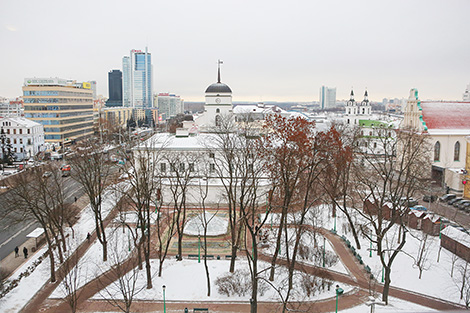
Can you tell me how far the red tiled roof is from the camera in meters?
39.0

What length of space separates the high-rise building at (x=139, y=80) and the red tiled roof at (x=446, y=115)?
15666cm

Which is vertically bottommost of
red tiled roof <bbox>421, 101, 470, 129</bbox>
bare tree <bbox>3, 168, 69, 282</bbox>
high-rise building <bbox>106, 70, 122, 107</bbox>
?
bare tree <bbox>3, 168, 69, 282</bbox>

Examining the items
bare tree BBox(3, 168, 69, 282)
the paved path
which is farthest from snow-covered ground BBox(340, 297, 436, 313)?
bare tree BBox(3, 168, 69, 282)

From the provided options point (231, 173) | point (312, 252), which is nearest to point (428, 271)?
point (312, 252)

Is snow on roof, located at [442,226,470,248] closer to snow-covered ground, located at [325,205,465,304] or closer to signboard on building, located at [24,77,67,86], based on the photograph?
snow-covered ground, located at [325,205,465,304]

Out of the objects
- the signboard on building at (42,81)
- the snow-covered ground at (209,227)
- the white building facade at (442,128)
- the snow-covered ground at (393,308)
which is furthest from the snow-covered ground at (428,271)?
the signboard on building at (42,81)

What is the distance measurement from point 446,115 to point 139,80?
543 feet

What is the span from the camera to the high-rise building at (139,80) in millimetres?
185250

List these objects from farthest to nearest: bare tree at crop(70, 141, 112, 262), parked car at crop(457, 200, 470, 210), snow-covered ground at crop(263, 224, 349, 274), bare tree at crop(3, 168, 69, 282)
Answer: parked car at crop(457, 200, 470, 210)
bare tree at crop(70, 141, 112, 262)
snow-covered ground at crop(263, 224, 349, 274)
bare tree at crop(3, 168, 69, 282)

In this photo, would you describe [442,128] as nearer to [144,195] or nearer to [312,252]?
[312,252]

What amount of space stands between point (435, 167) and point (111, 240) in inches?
1243

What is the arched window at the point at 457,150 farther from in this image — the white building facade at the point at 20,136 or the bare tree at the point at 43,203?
the white building facade at the point at 20,136

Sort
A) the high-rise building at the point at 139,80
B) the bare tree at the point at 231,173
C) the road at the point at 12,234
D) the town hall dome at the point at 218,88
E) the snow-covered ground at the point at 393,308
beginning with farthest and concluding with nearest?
1. the high-rise building at the point at 139,80
2. the town hall dome at the point at 218,88
3. the road at the point at 12,234
4. the bare tree at the point at 231,173
5. the snow-covered ground at the point at 393,308

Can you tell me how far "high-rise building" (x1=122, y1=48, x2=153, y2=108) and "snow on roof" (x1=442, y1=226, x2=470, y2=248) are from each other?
17257 centimetres
